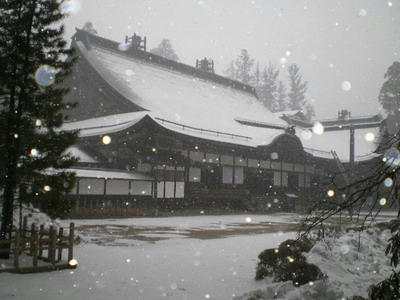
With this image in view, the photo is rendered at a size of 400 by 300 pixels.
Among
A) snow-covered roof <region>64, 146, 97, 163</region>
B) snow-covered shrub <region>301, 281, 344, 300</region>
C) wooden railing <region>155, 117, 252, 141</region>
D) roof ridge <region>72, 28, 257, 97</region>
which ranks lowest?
snow-covered shrub <region>301, 281, 344, 300</region>

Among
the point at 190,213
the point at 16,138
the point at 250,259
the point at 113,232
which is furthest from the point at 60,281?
the point at 190,213

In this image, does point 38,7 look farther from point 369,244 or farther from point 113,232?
point 369,244

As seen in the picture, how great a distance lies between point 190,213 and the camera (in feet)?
76.8

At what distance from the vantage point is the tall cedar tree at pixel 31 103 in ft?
28.0

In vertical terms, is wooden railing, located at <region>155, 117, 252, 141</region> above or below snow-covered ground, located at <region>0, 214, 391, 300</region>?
above

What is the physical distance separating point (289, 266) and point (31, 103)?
626 centimetres

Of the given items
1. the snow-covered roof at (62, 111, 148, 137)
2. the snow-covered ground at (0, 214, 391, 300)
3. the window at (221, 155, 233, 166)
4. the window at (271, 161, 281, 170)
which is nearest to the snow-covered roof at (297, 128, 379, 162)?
the window at (271, 161, 281, 170)

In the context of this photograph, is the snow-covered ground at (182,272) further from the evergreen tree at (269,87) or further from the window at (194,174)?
the evergreen tree at (269,87)

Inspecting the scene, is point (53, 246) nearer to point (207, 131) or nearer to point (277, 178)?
point (207, 131)

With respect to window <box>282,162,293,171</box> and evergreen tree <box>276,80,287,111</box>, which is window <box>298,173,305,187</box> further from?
evergreen tree <box>276,80,287,111</box>

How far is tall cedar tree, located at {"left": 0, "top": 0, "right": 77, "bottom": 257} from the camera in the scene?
8539 mm

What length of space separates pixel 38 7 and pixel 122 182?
1313 cm

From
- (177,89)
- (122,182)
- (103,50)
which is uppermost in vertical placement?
(103,50)

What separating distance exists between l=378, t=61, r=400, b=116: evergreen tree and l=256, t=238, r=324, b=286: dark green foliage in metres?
54.6
